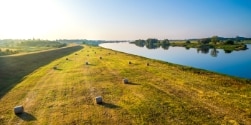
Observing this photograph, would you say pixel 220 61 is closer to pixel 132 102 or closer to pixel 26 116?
pixel 132 102

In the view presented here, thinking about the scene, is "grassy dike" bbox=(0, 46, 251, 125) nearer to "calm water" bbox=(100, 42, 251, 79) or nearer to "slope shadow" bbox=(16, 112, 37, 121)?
"slope shadow" bbox=(16, 112, 37, 121)

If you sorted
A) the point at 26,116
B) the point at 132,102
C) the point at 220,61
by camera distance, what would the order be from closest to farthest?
the point at 26,116 → the point at 132,102 → the point at 220,61

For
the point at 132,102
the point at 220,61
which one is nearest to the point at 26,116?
the point at 132,102

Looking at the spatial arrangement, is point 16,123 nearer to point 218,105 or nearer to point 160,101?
point 160,101

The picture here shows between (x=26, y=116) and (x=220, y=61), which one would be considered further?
(x=220, y=61)

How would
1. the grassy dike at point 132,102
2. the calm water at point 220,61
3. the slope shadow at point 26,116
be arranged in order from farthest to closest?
the calm water at point 220,61
the slope shadow at point 26,116
the grassy dike at point 132,102

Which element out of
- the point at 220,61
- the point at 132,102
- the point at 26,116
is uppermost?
the point at 132,102

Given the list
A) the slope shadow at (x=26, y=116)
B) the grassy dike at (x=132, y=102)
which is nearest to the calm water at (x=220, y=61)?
the grassy dike at (x=132, y=102)

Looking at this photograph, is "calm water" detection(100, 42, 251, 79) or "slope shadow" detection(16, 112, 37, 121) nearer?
"slope shadow" detection(16, 112, 37, 121)

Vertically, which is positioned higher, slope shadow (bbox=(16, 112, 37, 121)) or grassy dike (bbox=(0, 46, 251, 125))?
grassy dike (bbox=(0, 46, 251, 125))

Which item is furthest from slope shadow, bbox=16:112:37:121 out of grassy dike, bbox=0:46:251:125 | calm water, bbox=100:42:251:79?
calm water, bbox=100:42:251:79

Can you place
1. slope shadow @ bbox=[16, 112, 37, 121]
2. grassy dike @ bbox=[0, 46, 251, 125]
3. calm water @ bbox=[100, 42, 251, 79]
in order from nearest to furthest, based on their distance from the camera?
grassy dike @ bbox=[0, 46, 251, 125] < slope shadow @ bbox=[16, 112, 37, 121] < calm water @ bbox=[100, 42, 251, 79]

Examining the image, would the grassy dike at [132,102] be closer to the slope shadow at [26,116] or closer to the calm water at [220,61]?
the slope shadow at [26,116]

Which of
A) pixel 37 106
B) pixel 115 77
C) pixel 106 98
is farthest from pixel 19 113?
pixel 115 77
